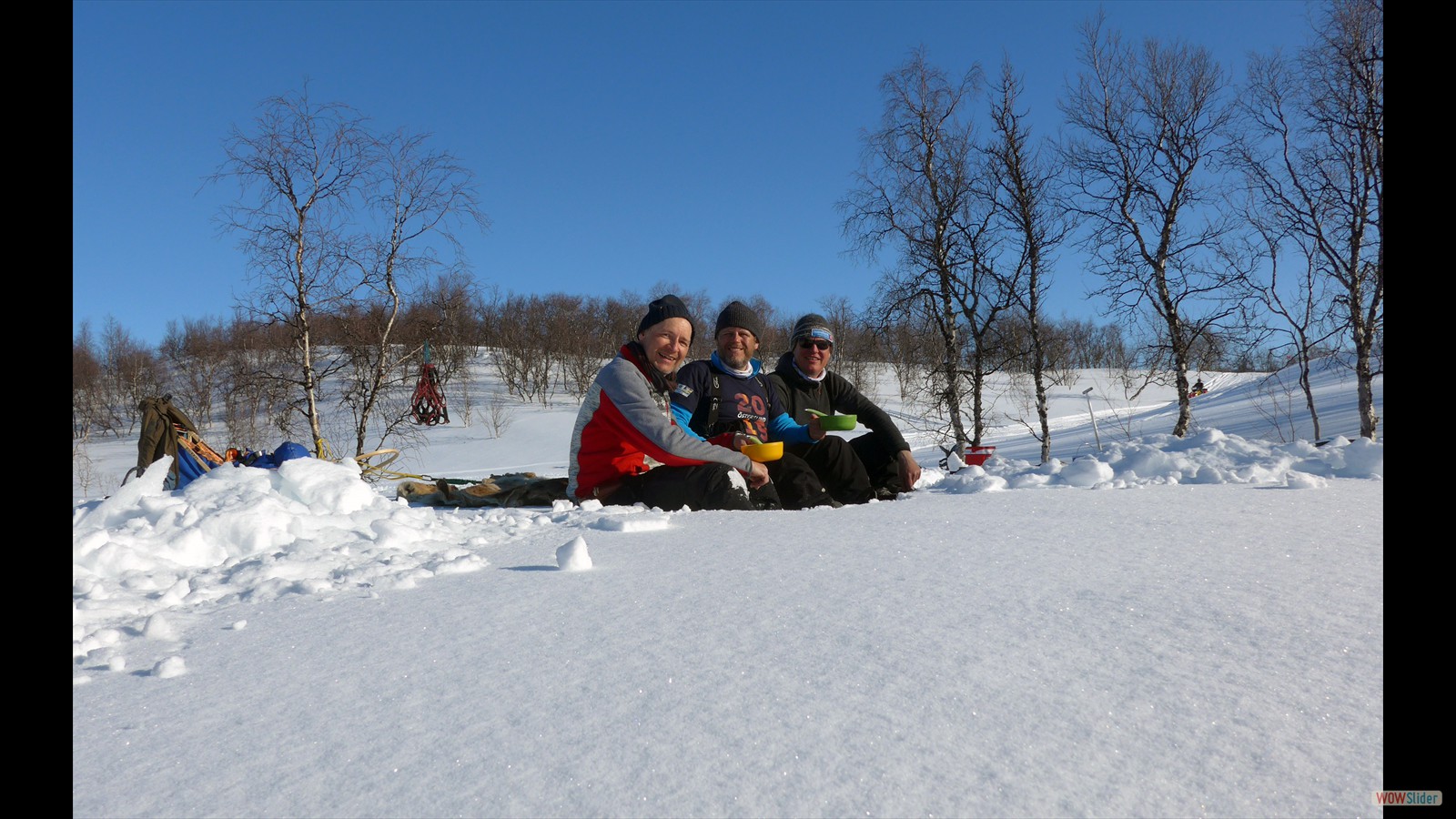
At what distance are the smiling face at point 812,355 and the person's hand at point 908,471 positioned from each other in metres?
0.87

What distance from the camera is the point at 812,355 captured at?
14.8 feet

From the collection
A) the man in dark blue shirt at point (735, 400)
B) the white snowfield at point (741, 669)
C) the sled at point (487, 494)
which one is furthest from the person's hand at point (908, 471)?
the sled at point (487, 494)

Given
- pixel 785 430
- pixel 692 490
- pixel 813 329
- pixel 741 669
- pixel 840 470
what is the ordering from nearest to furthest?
pixel 741 669
pixel 692 490
pixel 840 470
pixel 785 430
pixel 813 329

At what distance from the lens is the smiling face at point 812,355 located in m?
4.49

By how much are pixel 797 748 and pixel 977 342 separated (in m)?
9.58

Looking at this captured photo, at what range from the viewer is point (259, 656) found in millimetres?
1264

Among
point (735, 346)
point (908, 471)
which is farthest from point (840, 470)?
point (735, 346)

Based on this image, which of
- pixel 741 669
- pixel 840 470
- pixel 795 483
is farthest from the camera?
pixel 840 470

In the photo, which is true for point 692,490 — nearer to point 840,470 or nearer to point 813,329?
point 840,470

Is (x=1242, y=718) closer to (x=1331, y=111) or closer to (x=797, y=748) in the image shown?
(x=797, y=748)

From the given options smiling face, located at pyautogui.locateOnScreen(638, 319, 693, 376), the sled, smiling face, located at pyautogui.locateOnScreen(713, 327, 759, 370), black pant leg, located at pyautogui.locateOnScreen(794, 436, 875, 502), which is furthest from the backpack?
black pant leg, located at pyautogui.locateOnScreen(794, 436, 875, 502)

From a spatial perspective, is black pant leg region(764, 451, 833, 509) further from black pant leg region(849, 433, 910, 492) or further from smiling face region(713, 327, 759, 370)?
smiling face region(713, 327, 759, 370)

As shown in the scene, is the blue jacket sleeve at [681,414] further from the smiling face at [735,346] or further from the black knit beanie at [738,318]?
the black knit beanie at [738,318]

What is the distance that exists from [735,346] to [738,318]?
0.18 meters
